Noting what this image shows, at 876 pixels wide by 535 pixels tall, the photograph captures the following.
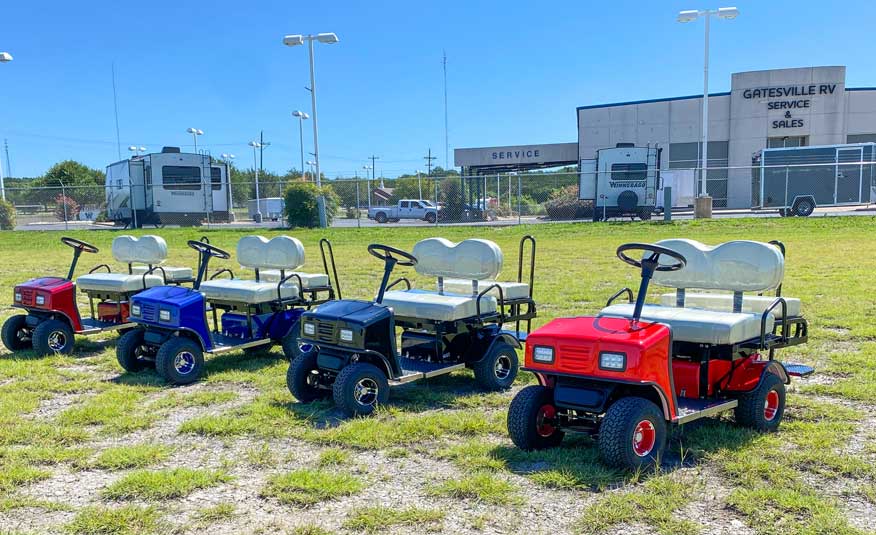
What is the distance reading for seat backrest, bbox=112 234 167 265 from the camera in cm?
834

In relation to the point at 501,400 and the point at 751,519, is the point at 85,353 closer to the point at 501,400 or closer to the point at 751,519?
the point at 501,400

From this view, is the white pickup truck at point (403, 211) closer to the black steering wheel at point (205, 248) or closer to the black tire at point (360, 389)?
the black steering wheel at point (205, 248)

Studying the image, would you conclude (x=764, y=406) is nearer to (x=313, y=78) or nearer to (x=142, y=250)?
(x=142, y=250)

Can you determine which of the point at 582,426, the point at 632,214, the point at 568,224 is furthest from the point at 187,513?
the point at 632,214

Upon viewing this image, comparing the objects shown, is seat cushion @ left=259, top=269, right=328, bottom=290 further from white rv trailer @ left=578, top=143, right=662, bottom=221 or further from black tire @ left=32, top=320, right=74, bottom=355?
white rv trailer @ left=578, top=143, right=662, bottom=221

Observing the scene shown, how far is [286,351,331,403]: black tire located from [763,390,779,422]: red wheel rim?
3.17 meters

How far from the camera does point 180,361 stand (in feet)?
20.6

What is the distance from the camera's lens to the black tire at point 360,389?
16.7 feet

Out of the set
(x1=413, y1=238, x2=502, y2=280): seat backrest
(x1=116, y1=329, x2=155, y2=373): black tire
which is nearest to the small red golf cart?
(x1=413, y1=238, x2=502, y2=280): seat backrest

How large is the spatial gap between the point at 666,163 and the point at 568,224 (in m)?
20.1

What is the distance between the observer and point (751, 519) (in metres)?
3.43

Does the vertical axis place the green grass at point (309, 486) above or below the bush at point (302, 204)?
below

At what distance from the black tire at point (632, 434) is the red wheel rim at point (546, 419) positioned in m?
0.43

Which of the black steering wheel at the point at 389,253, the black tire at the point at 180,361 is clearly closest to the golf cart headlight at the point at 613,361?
the black steering wheel at the point at 389,253
